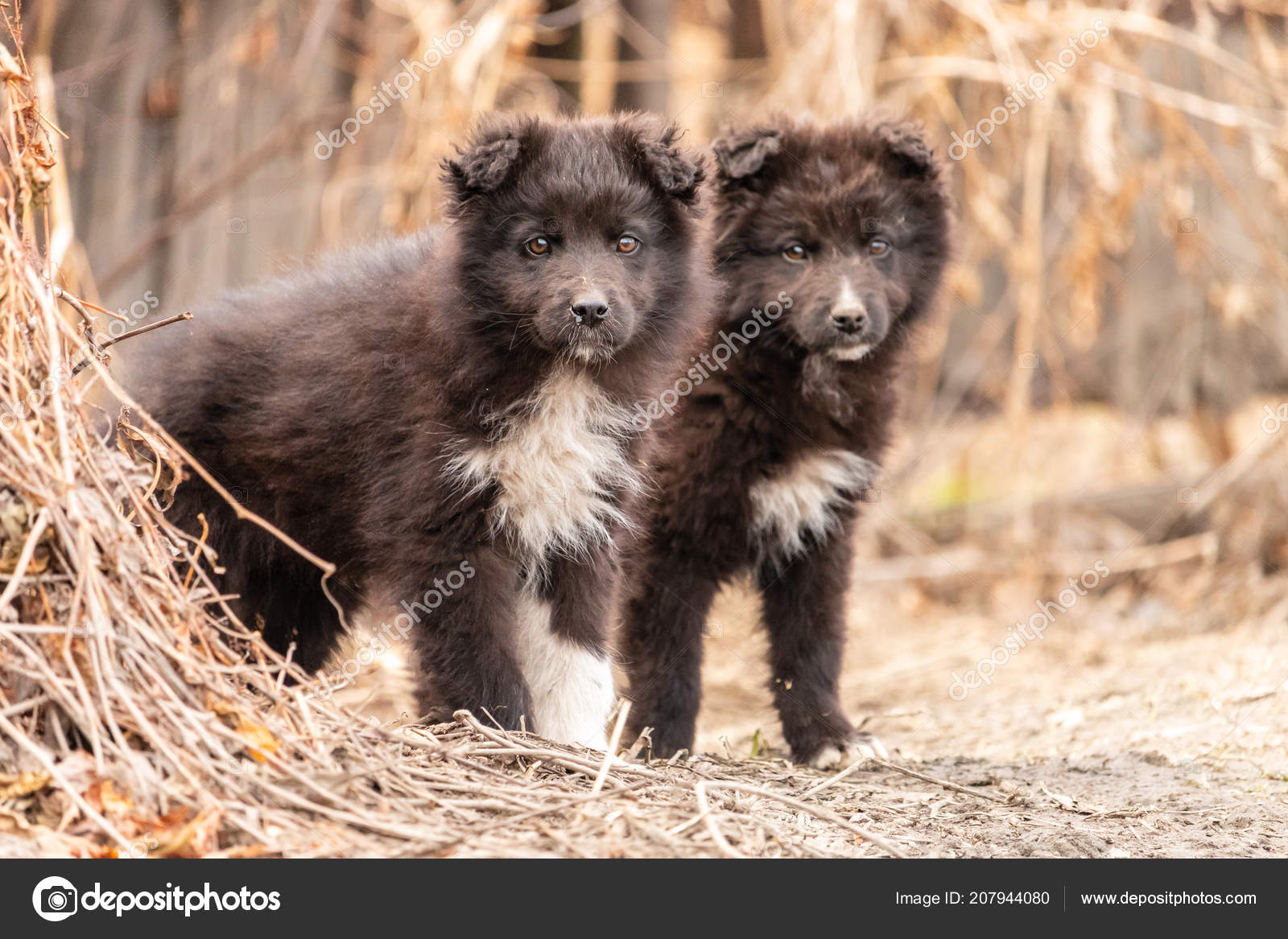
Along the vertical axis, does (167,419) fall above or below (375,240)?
below

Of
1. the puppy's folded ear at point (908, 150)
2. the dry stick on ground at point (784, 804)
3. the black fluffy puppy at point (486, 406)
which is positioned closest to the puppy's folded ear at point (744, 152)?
the puppy's folded ear at point (908, 150)

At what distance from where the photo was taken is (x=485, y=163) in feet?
14.6

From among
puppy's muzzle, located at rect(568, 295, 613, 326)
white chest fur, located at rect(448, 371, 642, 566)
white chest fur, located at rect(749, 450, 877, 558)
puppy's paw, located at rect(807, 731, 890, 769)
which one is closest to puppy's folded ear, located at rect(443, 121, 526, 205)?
puppy's muzzle, located at rect(568, 295, 613, 326)

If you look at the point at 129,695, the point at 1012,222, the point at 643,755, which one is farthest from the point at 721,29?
the point at 129,695

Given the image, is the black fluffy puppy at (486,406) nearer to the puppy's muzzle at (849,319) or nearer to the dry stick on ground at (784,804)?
the puppy's muzzle at (849,319)

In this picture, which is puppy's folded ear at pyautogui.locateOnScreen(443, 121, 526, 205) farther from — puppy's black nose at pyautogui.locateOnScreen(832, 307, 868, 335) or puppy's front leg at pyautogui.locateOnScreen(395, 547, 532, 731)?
puppy's black nose at pyautogui.locateOnScreen(832, 307, 868, 335)

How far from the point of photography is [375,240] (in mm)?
5648

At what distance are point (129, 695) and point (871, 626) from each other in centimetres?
662

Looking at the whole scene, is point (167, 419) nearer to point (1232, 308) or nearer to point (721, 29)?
point (1232, 308)

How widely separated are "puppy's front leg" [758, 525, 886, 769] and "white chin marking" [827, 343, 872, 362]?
69cm

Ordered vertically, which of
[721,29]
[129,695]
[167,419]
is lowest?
[129,695]

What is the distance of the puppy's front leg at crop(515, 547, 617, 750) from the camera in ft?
15.1

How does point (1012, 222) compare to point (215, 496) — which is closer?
point (215, 496)

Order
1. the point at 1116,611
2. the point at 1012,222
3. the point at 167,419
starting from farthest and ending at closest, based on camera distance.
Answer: the point at 1012,222 → the point at 1116,611 → the point at 167,419
